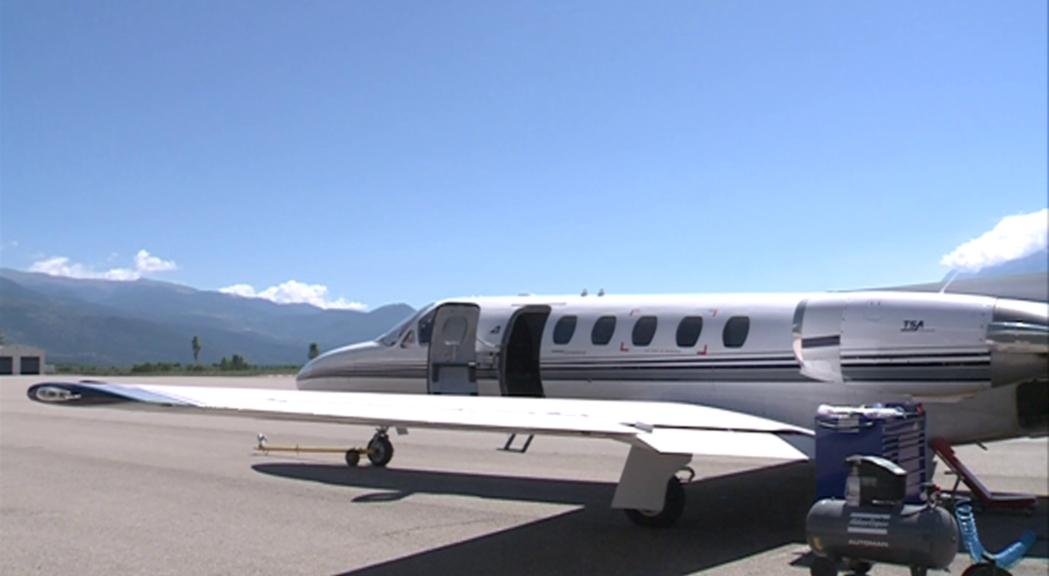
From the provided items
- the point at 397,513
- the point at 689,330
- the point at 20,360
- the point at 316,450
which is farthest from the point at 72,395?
the point at 316,450

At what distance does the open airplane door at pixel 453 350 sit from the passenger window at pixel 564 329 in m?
1.44

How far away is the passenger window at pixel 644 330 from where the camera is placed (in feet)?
40.7

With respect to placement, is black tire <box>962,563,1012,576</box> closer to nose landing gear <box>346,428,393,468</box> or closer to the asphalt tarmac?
the asphalt tarmac

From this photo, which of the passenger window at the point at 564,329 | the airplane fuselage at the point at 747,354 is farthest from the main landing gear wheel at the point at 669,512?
the passenger window at the point at 564,329

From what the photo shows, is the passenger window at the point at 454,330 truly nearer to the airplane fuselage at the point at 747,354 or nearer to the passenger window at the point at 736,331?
the airplane fuselage at the point at 747,354

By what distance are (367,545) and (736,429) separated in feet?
12.4

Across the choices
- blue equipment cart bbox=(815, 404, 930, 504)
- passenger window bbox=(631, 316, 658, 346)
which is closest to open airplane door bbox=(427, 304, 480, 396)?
passenger window bbox=(631, 316, 658, 346)

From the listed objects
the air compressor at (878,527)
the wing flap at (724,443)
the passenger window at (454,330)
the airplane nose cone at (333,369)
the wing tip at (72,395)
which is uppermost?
the passenger window at (454,330)

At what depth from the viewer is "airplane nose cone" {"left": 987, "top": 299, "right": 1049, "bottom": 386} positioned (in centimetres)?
945

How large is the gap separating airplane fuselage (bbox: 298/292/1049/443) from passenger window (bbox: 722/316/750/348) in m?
0.01

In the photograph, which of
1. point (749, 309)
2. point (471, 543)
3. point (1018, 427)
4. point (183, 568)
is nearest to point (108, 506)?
point (183, 568)

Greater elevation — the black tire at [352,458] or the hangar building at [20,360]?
the hangar building at [20,360]

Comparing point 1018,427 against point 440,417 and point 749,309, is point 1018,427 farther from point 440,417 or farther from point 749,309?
point 440,417

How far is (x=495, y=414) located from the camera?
30.6 feet
